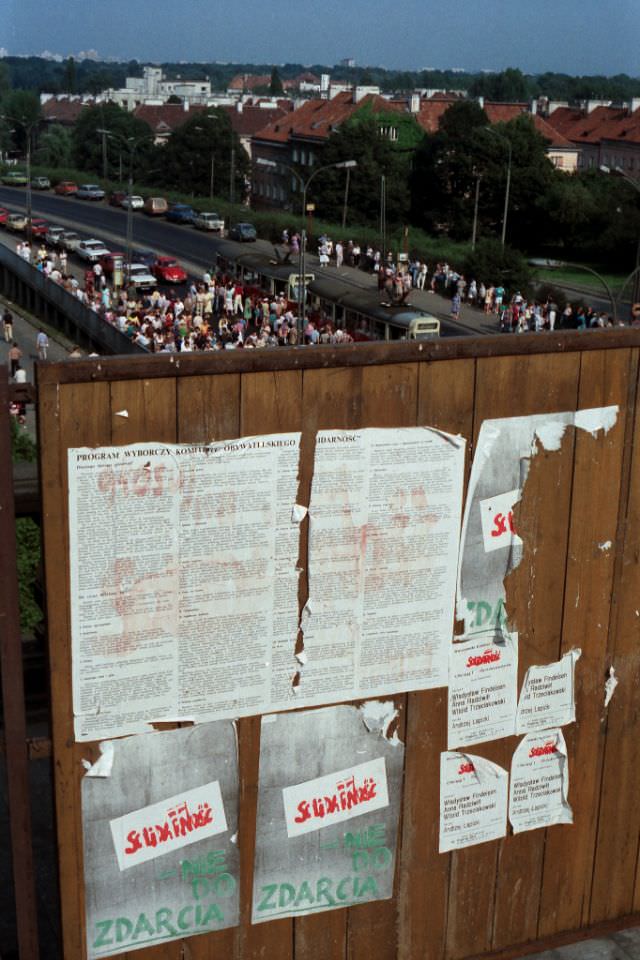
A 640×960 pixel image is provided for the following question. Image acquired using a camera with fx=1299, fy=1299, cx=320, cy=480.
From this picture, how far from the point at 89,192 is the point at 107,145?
2250 centimetres

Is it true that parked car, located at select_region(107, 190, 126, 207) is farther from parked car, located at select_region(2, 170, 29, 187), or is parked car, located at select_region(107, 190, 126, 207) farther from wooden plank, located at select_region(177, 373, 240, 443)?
wooden plank, located at select_region(177, 373, 240, 443)

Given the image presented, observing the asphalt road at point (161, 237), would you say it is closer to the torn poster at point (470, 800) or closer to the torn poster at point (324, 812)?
the torn poster at point (470, 800)

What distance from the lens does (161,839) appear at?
4801 mm

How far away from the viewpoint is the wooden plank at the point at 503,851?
16.8 ft

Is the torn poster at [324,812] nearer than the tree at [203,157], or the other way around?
the torn poster at [324,812]

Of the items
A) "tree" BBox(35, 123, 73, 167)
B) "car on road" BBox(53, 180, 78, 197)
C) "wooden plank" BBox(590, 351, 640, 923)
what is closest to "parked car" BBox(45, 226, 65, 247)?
"car on road" BBox(53, 180, 78, 197)

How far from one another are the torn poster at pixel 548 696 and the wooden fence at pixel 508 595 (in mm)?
56

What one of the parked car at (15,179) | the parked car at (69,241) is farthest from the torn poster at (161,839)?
the parked car at (15,179)

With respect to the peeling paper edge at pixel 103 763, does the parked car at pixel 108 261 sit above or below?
below

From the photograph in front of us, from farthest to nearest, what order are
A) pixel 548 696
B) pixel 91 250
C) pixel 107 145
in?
pixel 107 145
pixel 91 250
pixel 548 696

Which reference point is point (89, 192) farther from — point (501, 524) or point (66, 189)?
point (501, 524)

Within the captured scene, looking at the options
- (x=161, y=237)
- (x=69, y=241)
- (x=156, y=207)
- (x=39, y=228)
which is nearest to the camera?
(x=69, y=241)

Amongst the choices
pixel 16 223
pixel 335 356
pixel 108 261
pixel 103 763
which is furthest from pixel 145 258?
pixel 103 763

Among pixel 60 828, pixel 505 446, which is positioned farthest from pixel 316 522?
pixel 60 828
